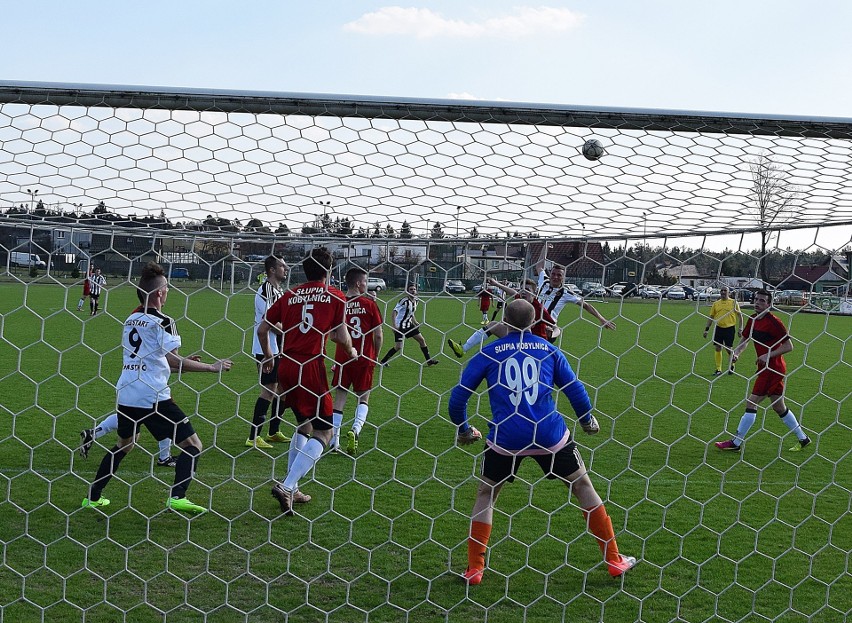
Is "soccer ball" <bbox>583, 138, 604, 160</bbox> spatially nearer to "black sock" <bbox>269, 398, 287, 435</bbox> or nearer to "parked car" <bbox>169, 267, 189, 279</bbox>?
"parked car" <bbox>169, 267, 189, 279</bbox>

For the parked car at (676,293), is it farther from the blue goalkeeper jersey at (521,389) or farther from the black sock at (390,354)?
the black sock at (390,354)

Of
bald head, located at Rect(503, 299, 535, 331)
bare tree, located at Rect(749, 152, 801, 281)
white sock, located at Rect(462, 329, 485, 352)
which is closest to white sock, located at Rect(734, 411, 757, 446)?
white sock, located at Rect(462, 329, 485, 352)

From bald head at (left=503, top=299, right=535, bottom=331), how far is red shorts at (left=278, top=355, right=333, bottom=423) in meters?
1.39

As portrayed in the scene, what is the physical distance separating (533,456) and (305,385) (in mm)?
1536

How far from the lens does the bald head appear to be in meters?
3.90

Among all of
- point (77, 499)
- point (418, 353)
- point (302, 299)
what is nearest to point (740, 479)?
point (302, 299)

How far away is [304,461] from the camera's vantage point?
188 inches

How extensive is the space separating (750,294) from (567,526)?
72.9 inches

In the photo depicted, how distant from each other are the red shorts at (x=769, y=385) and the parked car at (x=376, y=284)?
4.18m

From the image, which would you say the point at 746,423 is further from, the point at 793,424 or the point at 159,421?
the point at 159,421

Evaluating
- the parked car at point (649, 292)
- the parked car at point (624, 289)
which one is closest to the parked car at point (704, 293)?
the parked car at point (649, 292)

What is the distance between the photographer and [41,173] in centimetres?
331

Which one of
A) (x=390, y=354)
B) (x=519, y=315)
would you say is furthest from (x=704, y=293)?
(x=390, y=354)

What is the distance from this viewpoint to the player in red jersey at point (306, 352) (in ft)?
15.1
